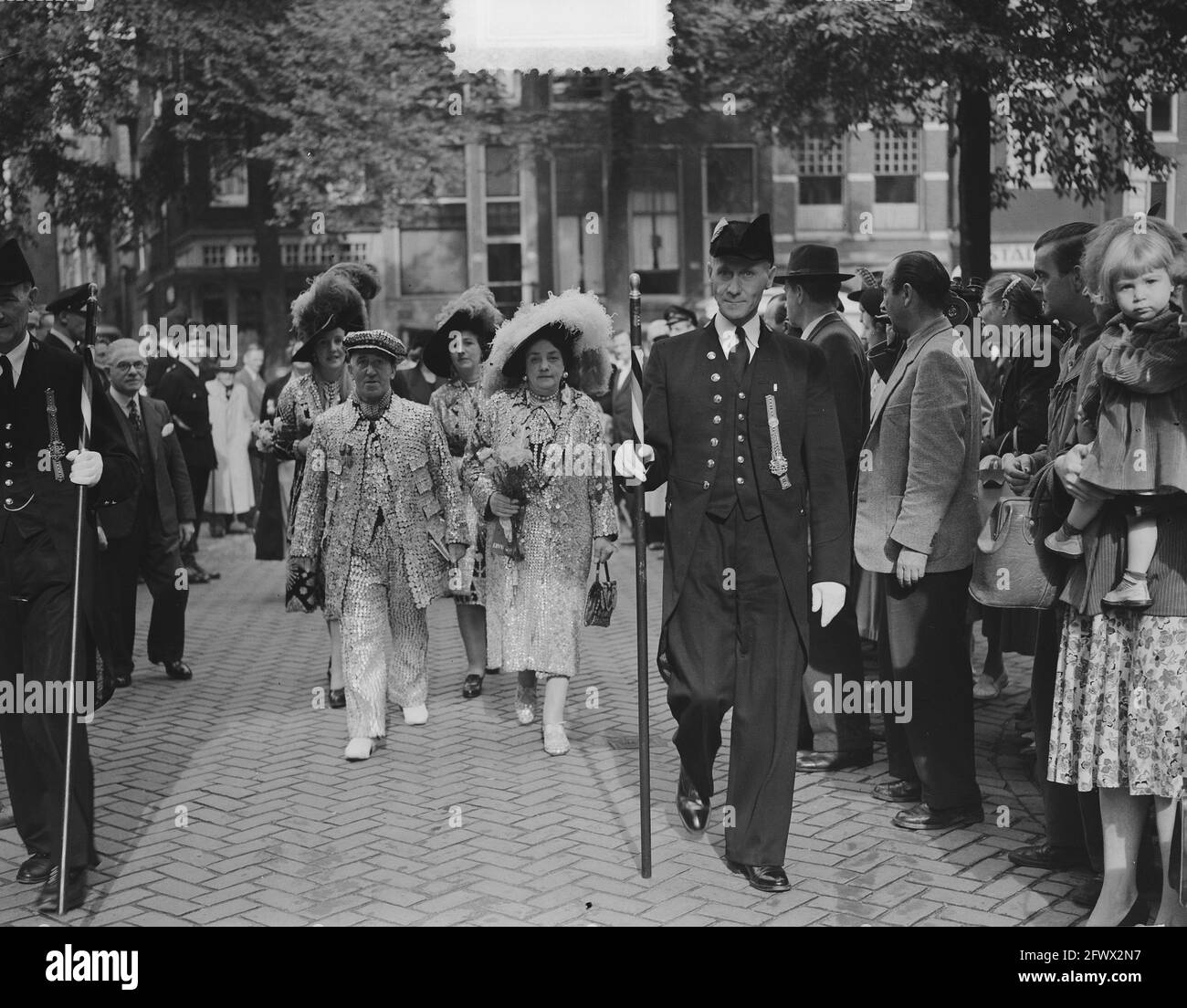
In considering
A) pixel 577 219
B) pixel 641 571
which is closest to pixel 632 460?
Result: pixel 641 571

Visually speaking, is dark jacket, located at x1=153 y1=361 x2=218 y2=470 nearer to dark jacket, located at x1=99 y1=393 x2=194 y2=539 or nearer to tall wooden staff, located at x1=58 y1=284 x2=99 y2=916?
dark jacket, located at x1=99 y1=393 x2=194 y2=539

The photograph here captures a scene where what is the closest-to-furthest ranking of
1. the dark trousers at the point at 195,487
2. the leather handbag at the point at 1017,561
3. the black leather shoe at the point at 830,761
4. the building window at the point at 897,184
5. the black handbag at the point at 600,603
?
the leather handbag at the point at 1017,561, the black leather shoe at the point at 830,761, the black handbag at the point at 600,603, the dark trousers at the point at 195,487, the building window at the point at 897,184

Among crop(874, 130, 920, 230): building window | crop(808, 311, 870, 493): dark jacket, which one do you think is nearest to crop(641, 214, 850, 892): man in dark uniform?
crop(808, 311, 870, 493): dark jacket

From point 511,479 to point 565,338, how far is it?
75cm

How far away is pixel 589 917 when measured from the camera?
15.9ft

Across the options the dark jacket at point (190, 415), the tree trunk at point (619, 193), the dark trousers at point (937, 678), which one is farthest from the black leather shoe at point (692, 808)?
the tree trunk at point (619, 193)

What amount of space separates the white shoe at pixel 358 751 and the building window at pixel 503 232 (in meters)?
29.9

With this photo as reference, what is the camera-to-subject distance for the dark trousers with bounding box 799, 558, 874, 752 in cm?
689

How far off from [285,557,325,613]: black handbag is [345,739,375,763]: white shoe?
763 mm

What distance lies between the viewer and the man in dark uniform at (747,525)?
17.3ft

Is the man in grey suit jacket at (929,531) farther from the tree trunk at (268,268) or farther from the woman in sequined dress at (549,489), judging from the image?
the tree trunk at (268,268)

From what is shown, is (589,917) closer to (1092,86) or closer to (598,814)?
(598,814)

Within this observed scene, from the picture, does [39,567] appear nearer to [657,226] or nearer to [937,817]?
[937,817]

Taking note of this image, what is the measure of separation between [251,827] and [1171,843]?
344 centimetres
